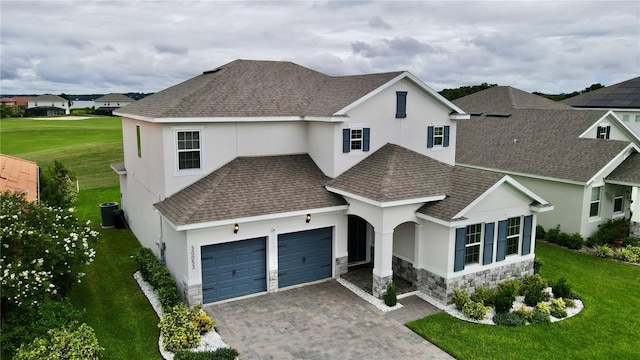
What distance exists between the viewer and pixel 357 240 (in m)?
18.4

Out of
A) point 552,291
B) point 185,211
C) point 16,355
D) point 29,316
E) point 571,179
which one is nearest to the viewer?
point 16,355

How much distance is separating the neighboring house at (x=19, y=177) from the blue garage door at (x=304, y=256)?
1067 cm

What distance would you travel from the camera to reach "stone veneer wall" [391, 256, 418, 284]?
16.2m

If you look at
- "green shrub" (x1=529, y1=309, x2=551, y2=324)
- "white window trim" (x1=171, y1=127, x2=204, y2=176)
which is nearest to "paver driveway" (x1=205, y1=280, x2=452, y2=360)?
"green shrub" (x1=529, y1=309, x2=551, y2=324)

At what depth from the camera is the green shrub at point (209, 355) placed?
1139 centimetres

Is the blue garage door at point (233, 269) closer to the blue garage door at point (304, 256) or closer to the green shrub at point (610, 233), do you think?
the blue garage door at point (304, 256)

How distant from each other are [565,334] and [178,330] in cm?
1097

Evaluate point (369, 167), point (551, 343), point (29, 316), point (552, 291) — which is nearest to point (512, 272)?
point (552, 291)

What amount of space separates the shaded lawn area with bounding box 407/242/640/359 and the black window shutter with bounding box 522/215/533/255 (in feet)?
7.24

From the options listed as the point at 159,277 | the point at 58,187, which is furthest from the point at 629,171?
the point at 58,187

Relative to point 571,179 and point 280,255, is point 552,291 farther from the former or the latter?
point 280,255

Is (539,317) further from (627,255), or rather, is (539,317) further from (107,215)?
(107,215)

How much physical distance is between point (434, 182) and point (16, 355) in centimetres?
1315

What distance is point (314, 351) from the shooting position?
12156mm
